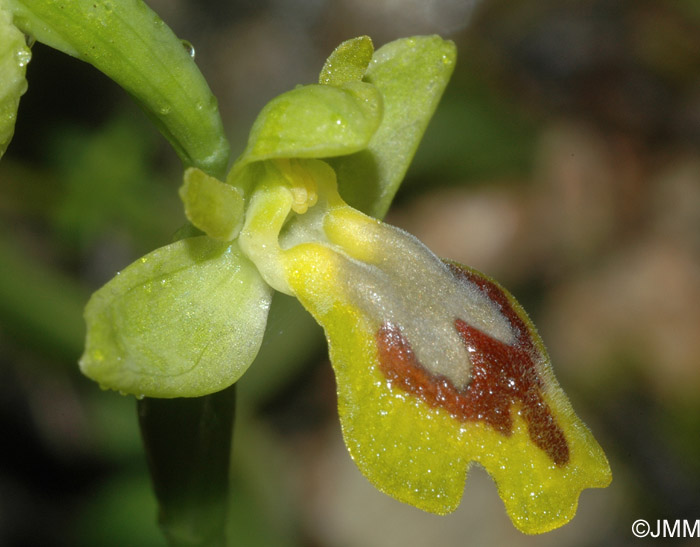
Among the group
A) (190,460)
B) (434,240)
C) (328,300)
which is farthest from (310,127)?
(434,240)

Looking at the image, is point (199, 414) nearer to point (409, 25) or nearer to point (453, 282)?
point (453, 282)

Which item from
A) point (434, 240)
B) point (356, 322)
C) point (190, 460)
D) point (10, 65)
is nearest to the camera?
point (10, 65)

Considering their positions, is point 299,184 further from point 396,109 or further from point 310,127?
point 396,109

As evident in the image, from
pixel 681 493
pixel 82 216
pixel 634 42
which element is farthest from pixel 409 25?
pixel 681 493

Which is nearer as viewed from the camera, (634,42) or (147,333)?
(147,333)

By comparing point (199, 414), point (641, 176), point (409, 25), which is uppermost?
point (199, 414)

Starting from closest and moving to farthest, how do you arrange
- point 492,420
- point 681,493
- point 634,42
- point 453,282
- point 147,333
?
point 147,333, point 492,420, point 453,282, point 681,493, point 634,42

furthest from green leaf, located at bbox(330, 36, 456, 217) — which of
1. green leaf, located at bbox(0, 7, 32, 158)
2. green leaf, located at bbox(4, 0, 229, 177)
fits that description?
green leaf, located at bbox(0, 7, 32, 158)
